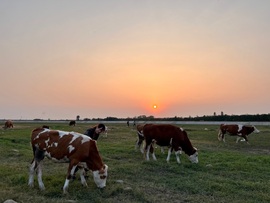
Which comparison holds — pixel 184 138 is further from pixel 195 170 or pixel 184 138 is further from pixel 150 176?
pixel 150 176

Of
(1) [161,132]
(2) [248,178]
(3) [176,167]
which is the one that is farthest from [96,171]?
(1) [161,132]

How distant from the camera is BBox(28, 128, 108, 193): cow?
10.5 m

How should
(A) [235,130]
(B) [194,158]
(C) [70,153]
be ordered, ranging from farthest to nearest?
(A) [235,130]
(B) [194,158]
(C) [70,153]

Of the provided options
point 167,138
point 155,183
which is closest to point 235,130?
point 167,138

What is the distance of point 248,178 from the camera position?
1352 cm

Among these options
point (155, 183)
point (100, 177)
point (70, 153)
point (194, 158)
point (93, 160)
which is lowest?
point (155, 183)

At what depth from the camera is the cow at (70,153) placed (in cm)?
1046

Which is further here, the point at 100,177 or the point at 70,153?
the point at 100,177

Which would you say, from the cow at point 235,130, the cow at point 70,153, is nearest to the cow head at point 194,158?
the cow at point 70,153

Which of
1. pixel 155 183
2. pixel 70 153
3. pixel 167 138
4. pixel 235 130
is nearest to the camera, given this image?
pixel 70 153

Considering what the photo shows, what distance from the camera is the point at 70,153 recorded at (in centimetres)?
1050

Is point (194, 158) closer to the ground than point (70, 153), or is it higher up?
closer to the ground

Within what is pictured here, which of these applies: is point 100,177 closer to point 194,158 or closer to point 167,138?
point 194,158

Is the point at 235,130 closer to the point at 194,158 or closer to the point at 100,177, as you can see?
the point at 194,158
